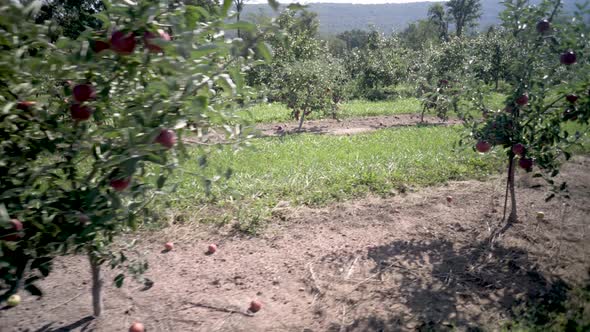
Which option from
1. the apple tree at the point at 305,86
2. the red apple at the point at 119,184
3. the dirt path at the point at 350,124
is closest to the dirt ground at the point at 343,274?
the red apple at the point at 119,184

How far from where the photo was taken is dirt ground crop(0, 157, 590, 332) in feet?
8.63

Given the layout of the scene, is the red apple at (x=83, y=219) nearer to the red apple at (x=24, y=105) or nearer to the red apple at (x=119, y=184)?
the red apple at (x=119, y=184)

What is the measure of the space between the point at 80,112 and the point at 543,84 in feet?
11.2

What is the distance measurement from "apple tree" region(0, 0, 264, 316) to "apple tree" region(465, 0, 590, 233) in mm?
2679

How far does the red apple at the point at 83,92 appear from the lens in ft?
5.39

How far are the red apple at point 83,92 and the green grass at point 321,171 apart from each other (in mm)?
1771

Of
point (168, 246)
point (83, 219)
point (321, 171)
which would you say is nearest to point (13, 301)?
point (168, 246)

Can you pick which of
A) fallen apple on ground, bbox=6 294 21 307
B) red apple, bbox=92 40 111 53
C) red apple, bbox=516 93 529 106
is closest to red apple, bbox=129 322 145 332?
fallen apple on ground, bbox=6 294 21 307

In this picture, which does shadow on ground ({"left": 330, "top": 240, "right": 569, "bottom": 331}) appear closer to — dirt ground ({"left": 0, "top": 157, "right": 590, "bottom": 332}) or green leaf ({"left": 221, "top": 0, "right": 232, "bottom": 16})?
dirt ground ({"left": 0, "top": 157, "right": 590, "bottom": 332})

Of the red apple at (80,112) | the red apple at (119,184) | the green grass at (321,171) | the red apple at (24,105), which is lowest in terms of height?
the green grass at (321,171)

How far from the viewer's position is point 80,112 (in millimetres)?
1693

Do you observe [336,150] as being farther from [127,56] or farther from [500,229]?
[127,56]

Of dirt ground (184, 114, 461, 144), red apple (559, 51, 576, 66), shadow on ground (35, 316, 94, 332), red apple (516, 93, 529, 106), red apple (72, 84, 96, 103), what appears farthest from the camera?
dirt ground (184, 114, 461, 144)

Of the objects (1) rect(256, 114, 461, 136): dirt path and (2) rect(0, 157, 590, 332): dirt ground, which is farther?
(1) rect(256, 114, 461, 136): dirt path
